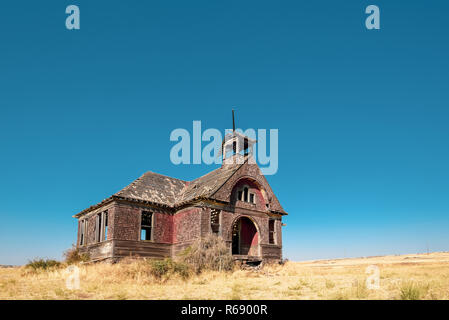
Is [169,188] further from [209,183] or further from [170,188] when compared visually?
[209,183]

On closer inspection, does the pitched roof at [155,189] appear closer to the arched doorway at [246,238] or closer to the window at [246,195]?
the window at [246,195]

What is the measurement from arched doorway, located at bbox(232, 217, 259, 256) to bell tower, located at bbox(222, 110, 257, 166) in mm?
5015

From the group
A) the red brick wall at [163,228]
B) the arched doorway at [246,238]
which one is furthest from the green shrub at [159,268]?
the arched doorway at [246,238]

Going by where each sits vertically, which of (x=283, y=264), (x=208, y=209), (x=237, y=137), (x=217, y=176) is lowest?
(x=283, y=264)

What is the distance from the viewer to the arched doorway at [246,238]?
25906 millimetres

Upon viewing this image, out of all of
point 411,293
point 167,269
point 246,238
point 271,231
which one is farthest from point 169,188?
point 411,293

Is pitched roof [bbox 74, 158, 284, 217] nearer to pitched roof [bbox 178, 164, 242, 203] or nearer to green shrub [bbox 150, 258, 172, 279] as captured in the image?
pitched roof [bbox 178, 164, 242, 203]

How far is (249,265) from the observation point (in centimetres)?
2441

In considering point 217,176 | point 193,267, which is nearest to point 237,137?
point 217,176

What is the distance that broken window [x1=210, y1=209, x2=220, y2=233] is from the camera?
22.9 meters

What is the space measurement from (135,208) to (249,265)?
9203 millimetres

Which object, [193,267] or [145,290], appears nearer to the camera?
[145,290]
